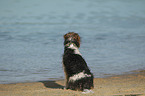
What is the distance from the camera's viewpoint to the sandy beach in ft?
18.6

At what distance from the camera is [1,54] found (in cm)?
1023

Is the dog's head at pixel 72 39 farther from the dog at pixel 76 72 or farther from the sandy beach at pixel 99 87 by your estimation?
the sandy beach at pixel 99 87

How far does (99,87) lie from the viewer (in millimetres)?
6637

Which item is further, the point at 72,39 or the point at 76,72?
the point at 72,39

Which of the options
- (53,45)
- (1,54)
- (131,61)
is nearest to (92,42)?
(53,45)

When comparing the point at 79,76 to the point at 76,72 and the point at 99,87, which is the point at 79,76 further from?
the point at 99,87

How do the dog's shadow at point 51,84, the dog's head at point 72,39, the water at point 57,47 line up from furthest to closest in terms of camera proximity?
the water at point 57,47 → the dog's shadow at point 51,84 → the dog's head at point 72,39

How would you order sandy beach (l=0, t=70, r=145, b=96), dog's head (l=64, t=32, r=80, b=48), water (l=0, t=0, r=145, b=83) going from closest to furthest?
sandy beach (l=0, t=70, r=145, b=96) → dog's head (l=64, t=32, r=80, b=48) → water (l=0, t=0, r=145, b=83)

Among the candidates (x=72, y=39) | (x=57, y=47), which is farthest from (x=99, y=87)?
(x=57, y=47)

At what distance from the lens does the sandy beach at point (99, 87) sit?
Result: 5.68m

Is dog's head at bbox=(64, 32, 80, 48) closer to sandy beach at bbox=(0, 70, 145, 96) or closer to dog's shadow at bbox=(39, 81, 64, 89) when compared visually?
sandy beach at bbox=(0, 70, 145, 96)

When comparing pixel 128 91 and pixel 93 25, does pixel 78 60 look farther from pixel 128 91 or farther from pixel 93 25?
pixel 93 25

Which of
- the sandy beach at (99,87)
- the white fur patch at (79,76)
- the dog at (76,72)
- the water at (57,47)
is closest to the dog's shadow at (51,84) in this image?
the sandy beach at (99,87)

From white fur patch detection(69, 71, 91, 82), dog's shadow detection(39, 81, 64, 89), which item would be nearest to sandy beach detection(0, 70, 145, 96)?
dog's shadow detection(39, 81, 64, 89)
